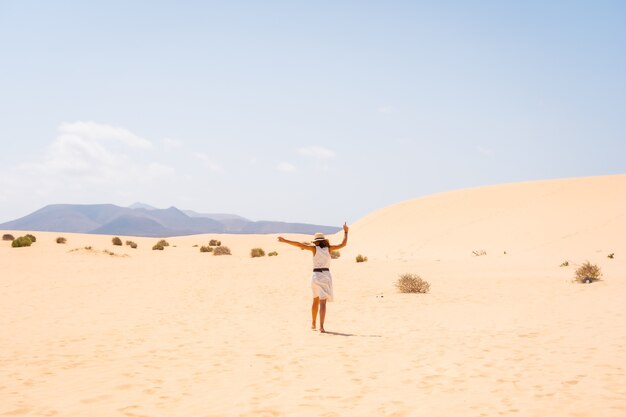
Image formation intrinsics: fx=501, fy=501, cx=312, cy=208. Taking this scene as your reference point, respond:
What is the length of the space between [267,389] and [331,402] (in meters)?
0.93

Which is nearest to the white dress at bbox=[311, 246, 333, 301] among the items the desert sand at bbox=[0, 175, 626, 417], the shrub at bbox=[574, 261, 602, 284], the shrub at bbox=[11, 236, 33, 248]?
the desert sand at bbox=[0, 175, 626, 417]

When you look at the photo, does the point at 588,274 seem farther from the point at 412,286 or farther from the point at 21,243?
the point at 21,243

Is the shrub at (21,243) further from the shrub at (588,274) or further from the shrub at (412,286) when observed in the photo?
the shrub at (588,274)

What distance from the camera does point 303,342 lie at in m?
9.01

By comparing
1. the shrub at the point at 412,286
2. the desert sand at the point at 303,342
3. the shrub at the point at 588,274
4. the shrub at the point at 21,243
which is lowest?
the desert sand at the point at 303,342

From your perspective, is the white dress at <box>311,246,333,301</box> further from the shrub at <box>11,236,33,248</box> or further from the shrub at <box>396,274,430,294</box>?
the shrub at <box>11,236,33,248</box>

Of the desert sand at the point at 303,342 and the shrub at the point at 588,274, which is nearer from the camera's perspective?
the desert sand at the point at 303,342

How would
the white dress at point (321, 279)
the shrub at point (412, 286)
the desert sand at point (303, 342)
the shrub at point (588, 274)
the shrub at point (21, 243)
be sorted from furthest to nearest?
the shrub at point (21, 243) → the shrub at point (588, 274) → the shrub at point (412, 286) → the white dress at point (321, 279) → the desert sand at point (303, 342)

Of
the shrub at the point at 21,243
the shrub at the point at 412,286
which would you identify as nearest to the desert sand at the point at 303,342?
the shrub at the point at 412,286

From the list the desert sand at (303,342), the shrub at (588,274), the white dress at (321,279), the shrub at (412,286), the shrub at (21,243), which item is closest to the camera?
the desert sand at (303,342)

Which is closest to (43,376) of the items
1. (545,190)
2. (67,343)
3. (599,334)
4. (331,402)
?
(67,343)

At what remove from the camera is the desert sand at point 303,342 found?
5.46m

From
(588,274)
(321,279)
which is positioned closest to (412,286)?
(588,274)

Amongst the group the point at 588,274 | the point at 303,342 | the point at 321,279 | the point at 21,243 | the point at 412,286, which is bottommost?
the point at 303,342
